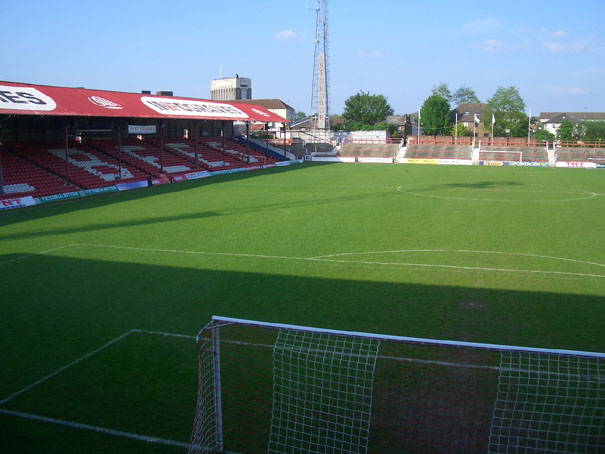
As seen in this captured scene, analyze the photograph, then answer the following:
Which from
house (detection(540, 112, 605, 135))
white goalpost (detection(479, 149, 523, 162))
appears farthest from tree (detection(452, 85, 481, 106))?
white goalpost (detection(479, 149, 523, 162))

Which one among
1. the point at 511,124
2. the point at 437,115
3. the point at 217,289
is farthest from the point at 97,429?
the point at 511,124

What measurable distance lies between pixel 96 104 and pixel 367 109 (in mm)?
81027

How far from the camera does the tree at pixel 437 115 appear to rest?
88062 millimetres

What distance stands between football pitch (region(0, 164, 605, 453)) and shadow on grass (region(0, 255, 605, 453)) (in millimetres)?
35

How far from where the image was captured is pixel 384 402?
20.4ft

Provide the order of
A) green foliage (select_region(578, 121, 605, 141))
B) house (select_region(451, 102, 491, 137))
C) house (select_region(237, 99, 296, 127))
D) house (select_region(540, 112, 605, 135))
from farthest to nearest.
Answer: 1. house (select_region(540, 112, 605, 135))
2. house (select_region(237, 99, 296, 127))
3. house (select_region(451, 102, 491, 137))
4. green foliage (select_region(578, 121, 605, 141))

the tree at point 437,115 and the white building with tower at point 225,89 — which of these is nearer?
the tree at point 437,115

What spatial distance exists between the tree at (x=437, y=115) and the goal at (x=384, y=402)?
85.6 m

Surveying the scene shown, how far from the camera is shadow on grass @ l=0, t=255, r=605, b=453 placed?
6234 mm

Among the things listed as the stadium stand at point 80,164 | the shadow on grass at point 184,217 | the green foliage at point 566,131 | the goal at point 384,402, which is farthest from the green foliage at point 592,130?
the goal at point 384,402

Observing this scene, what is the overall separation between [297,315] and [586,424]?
15.4 ft

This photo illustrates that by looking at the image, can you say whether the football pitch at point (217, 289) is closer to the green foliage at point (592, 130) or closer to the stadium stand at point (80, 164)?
the stadium stand at point (80, 164)

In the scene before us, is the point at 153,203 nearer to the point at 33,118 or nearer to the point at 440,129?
the point at 33,118

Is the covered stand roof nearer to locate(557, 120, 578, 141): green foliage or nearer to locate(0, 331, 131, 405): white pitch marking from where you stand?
locate(0, 331, 131, 405): white pitch marking
